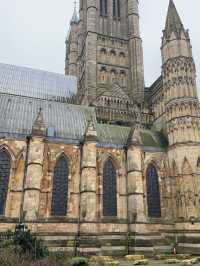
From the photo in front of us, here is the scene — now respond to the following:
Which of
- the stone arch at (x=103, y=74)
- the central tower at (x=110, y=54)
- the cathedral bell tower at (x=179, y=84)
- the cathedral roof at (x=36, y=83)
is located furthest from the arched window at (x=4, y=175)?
the stone arch at (x=103, y=74)

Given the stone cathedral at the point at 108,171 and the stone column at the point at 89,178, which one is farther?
the stone column at the point at 89,178

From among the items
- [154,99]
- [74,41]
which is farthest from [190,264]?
[74,41]

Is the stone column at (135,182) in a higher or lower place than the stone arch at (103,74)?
lower

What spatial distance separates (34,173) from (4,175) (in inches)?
118

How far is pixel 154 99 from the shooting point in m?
40.9

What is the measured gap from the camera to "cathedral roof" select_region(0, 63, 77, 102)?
43719 millimetres

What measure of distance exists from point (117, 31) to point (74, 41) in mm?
12663

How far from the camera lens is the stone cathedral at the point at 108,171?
23.8m

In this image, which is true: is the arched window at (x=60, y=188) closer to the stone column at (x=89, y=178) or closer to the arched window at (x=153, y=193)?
the stone column at (x=89, y=178)

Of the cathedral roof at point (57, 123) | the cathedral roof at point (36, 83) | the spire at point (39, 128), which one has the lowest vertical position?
the spire at point (39, 128)

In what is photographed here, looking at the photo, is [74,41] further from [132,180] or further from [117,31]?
[132,180]

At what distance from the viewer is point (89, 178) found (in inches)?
987

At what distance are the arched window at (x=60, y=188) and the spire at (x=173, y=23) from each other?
21.6 meters

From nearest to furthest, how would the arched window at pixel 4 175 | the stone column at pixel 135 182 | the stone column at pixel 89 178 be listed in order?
1. the arched window at pixel 4 175
2. the stone column at pixel 89 178
3. the stone column at pixel 135 182
